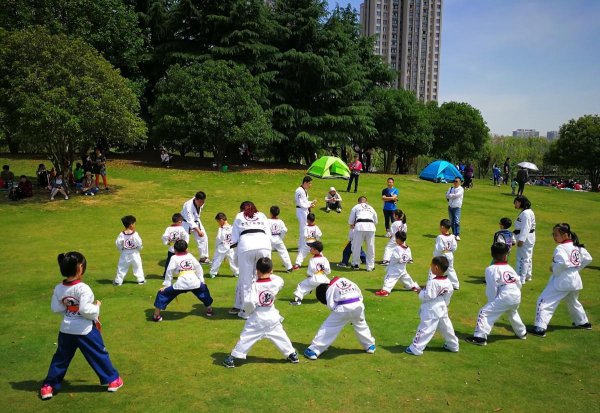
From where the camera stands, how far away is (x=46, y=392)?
6336mm

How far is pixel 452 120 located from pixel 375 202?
2813 centimetres

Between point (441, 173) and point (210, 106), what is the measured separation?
16857mm

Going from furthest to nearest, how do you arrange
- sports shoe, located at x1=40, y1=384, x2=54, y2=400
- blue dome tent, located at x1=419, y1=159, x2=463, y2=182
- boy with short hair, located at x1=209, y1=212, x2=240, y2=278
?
blue dome tent, located at x1=419, y1=159, x2=463, y2=182 < boy with short hair, located at x1=209, y1=212, x2=240, y2=278 < sports shoe, located at x1=40, y1=384, x2=54, y2=400

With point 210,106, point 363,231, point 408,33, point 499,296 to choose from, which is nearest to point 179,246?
point 363,231

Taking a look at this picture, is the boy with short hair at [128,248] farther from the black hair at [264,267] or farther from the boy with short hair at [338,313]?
the boy with short hair at [338,313]

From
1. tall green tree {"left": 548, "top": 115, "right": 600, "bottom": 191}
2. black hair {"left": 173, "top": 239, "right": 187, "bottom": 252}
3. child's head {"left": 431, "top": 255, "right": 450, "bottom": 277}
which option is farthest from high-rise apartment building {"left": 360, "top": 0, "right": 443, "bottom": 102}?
child's head {"left": 431, "top": 255, "right": 450, "bottom": 277}

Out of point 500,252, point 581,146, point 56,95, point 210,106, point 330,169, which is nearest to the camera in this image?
point 500,252

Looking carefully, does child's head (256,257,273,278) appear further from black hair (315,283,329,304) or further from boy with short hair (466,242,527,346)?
boy with short hair (466,242,527,346)

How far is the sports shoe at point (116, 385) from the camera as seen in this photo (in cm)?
652

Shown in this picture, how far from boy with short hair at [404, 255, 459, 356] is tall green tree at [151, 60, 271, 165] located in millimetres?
23480

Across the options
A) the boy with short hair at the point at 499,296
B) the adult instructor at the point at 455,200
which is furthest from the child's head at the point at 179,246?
the adult instructor at the point at 455,200

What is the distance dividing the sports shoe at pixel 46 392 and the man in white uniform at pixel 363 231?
8.54 meters

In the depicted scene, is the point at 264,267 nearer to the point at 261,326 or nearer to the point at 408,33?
the point at 261,326

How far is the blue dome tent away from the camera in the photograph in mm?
34375
